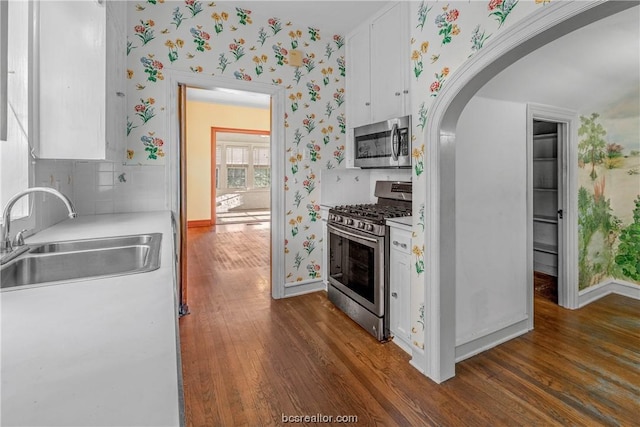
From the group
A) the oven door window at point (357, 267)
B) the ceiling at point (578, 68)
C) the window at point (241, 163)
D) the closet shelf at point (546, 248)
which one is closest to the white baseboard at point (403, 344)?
the oven door window at point (357, 267)

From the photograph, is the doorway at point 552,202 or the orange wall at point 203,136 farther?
the orange wall at point 203,136

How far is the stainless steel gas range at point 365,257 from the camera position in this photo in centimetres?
242

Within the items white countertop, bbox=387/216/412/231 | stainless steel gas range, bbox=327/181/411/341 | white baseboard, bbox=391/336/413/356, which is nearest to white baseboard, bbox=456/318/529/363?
white baseboard, bbox=391/336/413/356

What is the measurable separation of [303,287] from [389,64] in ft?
7.55

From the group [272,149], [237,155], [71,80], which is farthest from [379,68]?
[237,155]

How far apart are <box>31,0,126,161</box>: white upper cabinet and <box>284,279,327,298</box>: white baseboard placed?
6.80 feet

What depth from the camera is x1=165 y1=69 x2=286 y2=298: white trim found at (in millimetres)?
2771

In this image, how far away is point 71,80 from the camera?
66.0 inches

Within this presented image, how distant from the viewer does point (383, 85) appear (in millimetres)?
2777

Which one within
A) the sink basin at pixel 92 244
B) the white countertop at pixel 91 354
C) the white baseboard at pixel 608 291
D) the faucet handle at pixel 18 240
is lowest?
the white baseboard at pixel 608 291

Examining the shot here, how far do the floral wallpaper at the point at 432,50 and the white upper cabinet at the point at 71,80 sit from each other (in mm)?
1849

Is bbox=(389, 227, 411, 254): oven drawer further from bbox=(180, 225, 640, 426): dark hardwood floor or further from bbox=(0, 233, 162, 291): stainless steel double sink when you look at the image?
bbox=(0, 233, 162, 291): stainless steel double sink

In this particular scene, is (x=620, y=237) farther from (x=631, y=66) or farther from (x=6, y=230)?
(x=6, y=230)

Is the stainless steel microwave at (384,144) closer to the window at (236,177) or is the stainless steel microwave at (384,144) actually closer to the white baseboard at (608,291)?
the white baseboard at (608,291)
